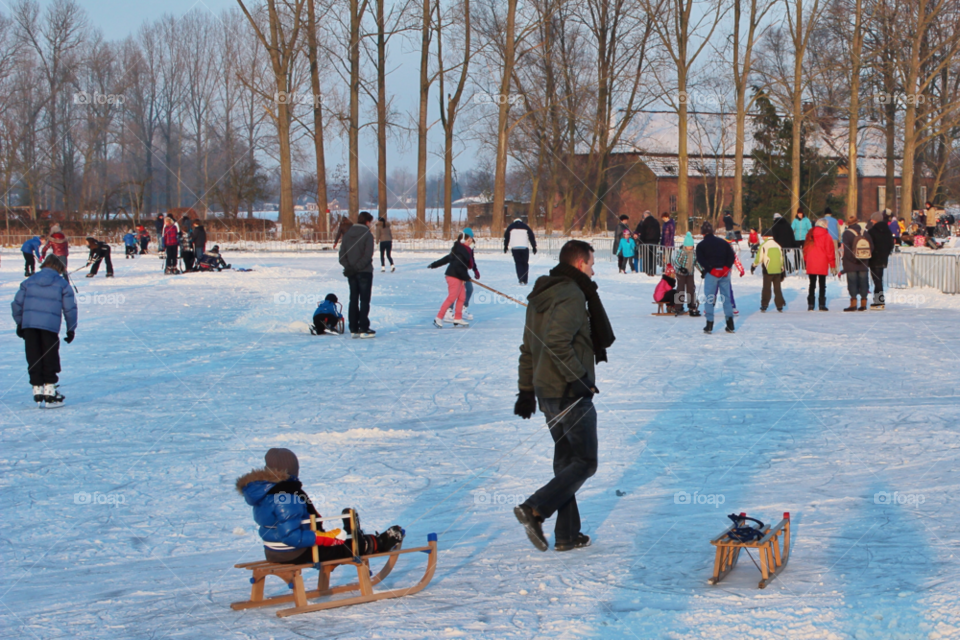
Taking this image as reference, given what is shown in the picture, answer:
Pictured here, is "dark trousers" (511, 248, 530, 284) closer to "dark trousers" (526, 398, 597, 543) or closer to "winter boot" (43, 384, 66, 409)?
"winter boot" (43, 384, 66, 409)

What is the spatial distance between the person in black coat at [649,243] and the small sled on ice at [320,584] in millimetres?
20101

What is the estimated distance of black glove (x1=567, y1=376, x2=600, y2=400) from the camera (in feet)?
14.9

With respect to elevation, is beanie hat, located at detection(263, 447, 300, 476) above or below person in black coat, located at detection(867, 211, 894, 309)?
below

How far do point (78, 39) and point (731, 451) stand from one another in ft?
Result: 188

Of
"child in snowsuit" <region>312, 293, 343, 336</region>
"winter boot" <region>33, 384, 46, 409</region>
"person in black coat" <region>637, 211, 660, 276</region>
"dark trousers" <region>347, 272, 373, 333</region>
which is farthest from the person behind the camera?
"person in black coat" <region>637, 211, 660, 276</region>

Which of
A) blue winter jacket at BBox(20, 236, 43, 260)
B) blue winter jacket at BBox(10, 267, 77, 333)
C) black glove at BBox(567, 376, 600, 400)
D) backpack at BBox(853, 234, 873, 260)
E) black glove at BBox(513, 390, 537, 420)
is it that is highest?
blue winter jacket at BBox(20, 236, 43, 260)

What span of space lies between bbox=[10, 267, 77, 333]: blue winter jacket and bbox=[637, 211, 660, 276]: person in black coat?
17.2m

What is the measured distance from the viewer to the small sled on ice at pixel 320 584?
404 centimetres

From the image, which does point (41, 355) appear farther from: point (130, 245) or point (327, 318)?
point (130, 245)

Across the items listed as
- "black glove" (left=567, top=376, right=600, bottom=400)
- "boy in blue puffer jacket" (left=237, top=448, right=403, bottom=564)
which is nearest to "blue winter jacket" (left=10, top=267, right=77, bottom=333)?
"boy in blue puffer jacket" (left=237, top=448, right=403, bottom=564)

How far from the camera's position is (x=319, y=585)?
425 cm

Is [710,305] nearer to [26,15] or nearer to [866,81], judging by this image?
[866,81]

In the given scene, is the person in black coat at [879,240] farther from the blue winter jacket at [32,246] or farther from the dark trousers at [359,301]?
the blue winter jacket at [32,246]

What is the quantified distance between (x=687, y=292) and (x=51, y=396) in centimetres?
1041
